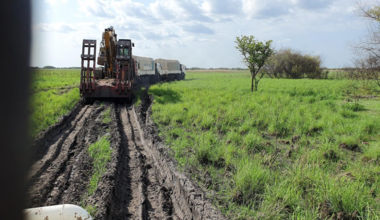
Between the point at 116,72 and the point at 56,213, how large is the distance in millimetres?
11888

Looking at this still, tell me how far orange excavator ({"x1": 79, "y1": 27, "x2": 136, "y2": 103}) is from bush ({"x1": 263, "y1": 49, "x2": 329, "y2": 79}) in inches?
1374

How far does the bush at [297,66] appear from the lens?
45.7m

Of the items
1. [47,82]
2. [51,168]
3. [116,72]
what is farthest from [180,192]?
[47,82]

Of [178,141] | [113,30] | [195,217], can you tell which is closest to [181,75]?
[113,30]

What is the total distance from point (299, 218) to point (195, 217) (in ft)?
4.27

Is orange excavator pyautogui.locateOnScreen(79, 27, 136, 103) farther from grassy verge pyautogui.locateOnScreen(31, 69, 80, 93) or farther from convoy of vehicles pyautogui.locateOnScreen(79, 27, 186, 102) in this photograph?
grassy verge pyautogui.locateOnScreen(31, 69, 80, 93)

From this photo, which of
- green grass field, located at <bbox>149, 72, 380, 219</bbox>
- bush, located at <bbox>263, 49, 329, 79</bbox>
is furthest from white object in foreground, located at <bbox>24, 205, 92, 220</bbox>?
bush, located at <bbox>263, 49, 329, 79</bbox>

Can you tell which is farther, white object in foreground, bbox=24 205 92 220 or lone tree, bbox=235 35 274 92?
lone tree, bbox=235 35 274 92

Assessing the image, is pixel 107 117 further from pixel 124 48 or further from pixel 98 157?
pixel 124 48

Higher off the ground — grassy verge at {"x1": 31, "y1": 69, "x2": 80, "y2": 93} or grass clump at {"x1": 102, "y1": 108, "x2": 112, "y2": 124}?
grassy verge at {"x1": 31, "y1": 69, "x2": 80, "y2": 93}

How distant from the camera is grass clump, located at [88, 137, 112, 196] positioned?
15.4 feet

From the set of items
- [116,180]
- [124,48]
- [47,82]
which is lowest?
[116,180]

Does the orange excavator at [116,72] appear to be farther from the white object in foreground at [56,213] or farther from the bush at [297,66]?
the bush at [297,66]

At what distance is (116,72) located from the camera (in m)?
14.2
